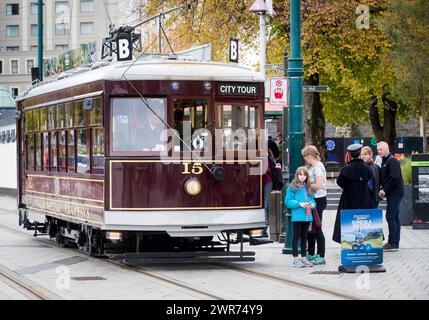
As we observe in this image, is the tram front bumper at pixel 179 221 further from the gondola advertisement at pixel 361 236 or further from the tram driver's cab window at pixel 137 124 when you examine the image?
the gondola advertisement at pixel 361 236

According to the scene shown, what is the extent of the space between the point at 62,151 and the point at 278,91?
3.67 metres

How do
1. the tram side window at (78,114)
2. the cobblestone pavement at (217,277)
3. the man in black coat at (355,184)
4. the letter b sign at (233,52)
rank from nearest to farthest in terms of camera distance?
the cobblestone pavement at (217,277)
the man in black coat at (355,184)
the tram side window at (78,114)
the letter b sign at (233,52)

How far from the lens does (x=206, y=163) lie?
617 inches

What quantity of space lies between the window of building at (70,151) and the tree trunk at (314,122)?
77.8 feet

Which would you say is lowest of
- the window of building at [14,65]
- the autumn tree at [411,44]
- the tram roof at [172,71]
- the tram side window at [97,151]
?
the tram side window at [97,151]

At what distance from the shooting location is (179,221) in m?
15.4

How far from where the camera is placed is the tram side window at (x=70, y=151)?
1757cm

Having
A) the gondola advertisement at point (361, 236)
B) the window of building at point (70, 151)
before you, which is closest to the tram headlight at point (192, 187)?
the gondola advertisement at point (361, 236)

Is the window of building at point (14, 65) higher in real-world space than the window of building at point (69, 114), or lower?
higher

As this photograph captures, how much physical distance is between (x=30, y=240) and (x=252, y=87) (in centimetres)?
710

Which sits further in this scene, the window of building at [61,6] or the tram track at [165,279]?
the window of building at [61,6]

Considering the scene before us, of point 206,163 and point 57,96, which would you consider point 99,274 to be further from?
point 57,96

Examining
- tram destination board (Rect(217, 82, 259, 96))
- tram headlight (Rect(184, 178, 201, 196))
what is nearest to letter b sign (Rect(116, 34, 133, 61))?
tram destination board (Rect(217, 82, 259, 96))
